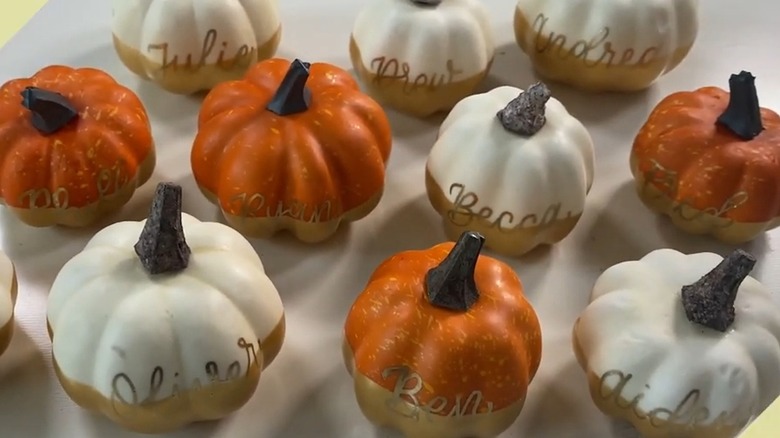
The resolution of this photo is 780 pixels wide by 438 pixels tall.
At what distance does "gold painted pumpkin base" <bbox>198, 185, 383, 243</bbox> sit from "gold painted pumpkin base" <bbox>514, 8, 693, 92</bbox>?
449 mm

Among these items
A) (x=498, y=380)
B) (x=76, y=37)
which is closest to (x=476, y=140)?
(x=498, y=380)

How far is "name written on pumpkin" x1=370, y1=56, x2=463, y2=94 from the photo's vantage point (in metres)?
1.42

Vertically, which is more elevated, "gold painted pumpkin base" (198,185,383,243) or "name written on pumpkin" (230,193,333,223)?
"name written on pumpkin" (230,193,333,223)

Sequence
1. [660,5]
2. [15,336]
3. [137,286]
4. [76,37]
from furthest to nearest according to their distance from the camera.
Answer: [76,37] → [660,5] → [15,336] → [137,286]

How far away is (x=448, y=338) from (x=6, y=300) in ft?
1.84

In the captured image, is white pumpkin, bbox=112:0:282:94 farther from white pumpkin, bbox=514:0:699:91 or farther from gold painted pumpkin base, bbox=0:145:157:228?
white pumpkin, bbox=514:0:699:91

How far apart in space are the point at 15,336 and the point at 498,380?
25.6 inches

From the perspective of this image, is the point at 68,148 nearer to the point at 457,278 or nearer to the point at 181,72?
the point at 181,72

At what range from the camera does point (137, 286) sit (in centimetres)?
101

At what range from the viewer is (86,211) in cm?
126

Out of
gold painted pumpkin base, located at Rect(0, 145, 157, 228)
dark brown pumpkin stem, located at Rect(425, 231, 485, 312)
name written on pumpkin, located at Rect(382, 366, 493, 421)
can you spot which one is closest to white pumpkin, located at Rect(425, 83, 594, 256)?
dark brown pumpkin stem, located at Rect(425, 231, 485, 312)

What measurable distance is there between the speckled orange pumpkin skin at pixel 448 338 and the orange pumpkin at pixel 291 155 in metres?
0.22

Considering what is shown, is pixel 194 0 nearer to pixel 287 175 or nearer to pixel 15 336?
pixel 287 175

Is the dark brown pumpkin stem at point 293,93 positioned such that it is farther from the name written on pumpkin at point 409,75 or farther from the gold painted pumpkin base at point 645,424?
the gold painted pumpkin base at point 645,424
